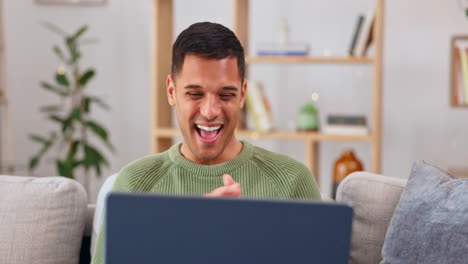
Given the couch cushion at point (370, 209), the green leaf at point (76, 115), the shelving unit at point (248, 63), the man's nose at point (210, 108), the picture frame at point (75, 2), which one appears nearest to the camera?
the man's nose at point (210, 108)

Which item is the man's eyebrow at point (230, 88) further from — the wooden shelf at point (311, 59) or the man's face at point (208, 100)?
the wooden shelf at point (311, 59)

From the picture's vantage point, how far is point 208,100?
1.30 m

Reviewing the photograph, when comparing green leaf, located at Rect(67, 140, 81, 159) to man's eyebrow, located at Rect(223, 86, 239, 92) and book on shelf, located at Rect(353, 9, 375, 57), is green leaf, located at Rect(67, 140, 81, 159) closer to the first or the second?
book on shelf, located at Rect(353, 9, 375, 57)

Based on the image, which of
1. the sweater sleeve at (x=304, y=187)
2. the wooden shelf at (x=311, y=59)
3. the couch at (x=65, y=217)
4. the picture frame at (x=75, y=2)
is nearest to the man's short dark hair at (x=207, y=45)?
the sweater sleeve at (x=304, y=187)

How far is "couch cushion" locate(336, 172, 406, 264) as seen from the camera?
1711 mm

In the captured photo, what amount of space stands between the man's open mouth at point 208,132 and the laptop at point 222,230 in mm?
542

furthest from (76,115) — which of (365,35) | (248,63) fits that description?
(365,35)

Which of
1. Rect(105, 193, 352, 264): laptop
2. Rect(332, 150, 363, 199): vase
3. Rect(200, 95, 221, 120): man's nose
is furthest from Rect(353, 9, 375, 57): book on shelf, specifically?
Rect(105, 193, 352, 264): laptop

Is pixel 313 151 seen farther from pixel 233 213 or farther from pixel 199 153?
pixel 233 213

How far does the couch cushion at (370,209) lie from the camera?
1711 millimetres

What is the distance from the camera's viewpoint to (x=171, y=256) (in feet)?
2.64

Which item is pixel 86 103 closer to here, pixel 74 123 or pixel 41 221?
pixel 74 123

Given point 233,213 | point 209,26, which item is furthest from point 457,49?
Result: point 233,213

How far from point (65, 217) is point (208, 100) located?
2.20 ft
